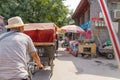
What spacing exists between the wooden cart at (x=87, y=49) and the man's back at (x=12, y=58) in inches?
634

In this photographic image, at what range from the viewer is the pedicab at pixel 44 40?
1181 centimetres

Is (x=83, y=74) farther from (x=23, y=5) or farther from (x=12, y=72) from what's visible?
(x=23, y=5)

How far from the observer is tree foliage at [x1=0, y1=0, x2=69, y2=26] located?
25.8m

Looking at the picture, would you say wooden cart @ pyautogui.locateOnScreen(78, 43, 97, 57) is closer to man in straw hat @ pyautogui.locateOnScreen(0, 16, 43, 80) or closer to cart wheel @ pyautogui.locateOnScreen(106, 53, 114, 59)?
cart wheel @ pyautogui.locateOnScreen(106, 53, 114, 59)

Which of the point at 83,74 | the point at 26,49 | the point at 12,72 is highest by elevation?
the point at 26,49

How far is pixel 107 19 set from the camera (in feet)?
7.77

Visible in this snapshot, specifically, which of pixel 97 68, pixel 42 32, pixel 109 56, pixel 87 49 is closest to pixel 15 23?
pixel 42 32

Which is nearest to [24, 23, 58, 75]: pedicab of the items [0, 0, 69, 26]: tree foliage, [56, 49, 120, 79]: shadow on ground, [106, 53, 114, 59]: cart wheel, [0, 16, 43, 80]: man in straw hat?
[56, 49, 120, 79]: shadow on ground

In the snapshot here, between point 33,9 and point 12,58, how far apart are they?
26.6 meters

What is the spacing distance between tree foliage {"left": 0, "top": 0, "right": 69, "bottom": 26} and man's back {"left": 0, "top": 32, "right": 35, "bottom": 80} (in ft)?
69.7

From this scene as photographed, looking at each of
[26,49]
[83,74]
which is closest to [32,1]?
[83,74]

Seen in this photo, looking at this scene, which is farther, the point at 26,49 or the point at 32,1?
the point at 32,1

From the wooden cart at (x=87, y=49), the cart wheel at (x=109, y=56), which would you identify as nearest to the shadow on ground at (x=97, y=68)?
the wooden cart at (x=87, y=49)

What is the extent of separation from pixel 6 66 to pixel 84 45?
1643 centimetres
